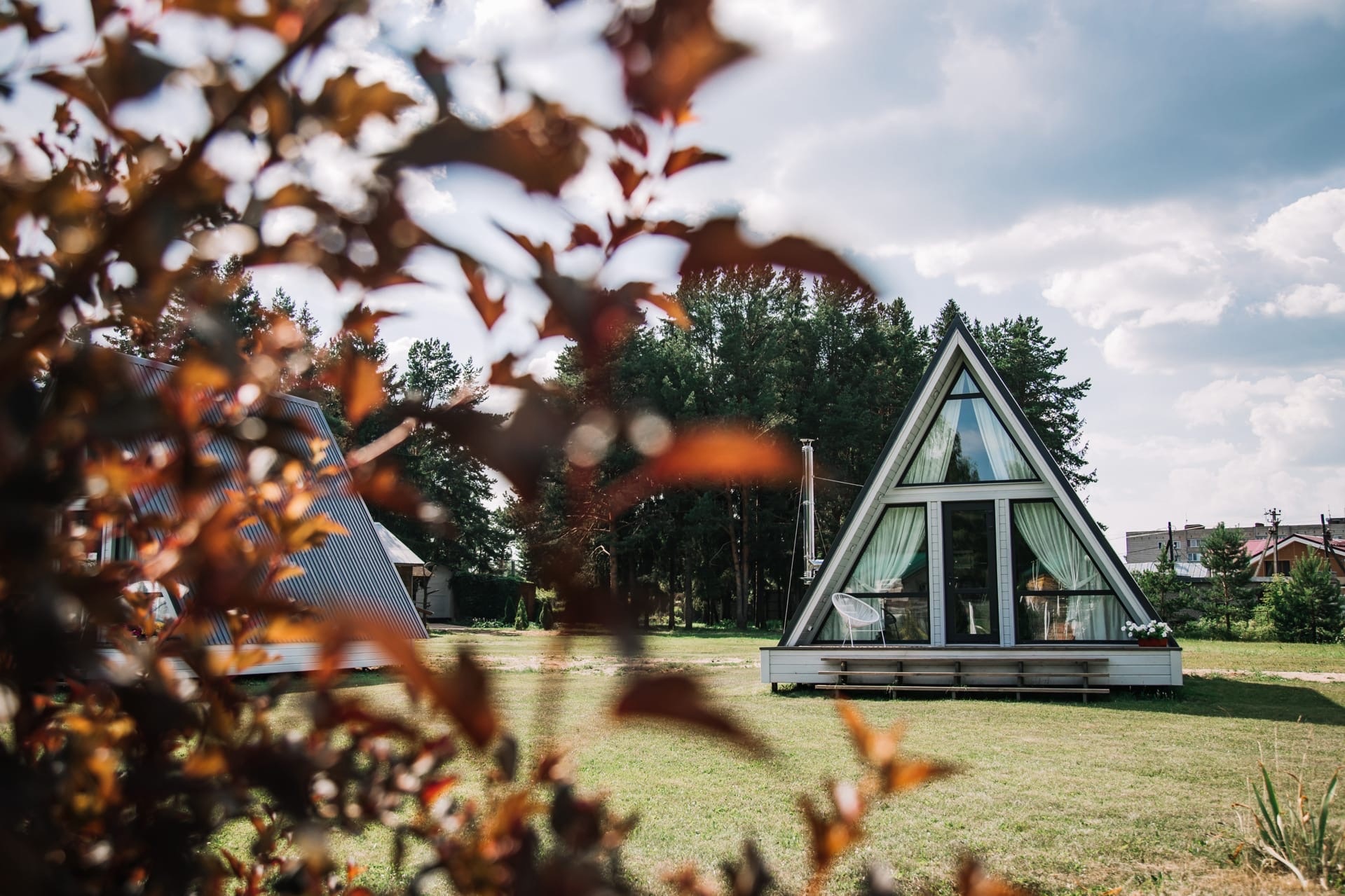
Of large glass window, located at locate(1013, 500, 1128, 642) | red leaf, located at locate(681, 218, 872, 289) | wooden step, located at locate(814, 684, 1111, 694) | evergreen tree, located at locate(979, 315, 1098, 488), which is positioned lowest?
wooden step, located at locate(814, 684, 1111, 694)

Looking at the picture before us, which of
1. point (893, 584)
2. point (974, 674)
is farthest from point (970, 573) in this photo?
point (974, 674)

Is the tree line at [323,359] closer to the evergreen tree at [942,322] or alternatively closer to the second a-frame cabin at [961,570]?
the second a-frame cabin at [961,570]

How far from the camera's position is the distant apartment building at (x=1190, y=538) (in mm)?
60969

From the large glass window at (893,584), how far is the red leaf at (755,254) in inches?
454

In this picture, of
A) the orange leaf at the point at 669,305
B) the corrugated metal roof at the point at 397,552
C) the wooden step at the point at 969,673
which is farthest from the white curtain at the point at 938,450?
the corrugated metal roof at the point at 397,552

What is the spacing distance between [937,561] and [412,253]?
459 inches

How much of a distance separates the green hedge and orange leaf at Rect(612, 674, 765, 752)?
3898 cm

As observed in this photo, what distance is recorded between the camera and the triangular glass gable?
1161cm

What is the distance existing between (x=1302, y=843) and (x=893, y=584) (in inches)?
306

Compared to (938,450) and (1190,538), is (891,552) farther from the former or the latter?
(1190,538)

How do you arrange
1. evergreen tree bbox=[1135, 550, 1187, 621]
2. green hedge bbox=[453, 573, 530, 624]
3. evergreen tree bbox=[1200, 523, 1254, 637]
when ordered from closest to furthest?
evergreen tree bbox=[1135, 550, 1187, 621] → evergreen tree bbox=[1200, 523, 1254, 637] → green hedge bbox=[453, 573, 530, 624]

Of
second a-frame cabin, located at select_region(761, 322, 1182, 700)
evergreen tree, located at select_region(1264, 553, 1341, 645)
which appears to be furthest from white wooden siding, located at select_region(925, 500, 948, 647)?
evergreen tree, located at select_region(1264, 553, 1341, 645)

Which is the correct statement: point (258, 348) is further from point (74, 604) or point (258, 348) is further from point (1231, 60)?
point (1231, 60)

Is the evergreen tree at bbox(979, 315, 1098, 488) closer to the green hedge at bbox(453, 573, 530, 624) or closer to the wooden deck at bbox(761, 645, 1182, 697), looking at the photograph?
the green hedge at bbox(453, 573, 530, 624)
